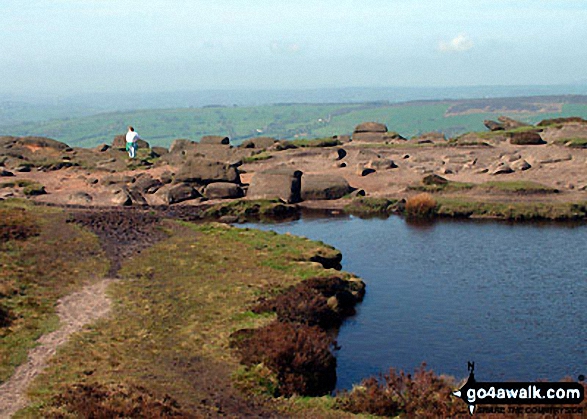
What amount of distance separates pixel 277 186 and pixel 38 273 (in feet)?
100

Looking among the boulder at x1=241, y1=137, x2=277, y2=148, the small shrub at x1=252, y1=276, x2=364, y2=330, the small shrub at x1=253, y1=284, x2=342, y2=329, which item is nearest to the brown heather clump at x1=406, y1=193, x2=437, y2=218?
the small shrub at x1=252, y1=276, x2=364, y2=330

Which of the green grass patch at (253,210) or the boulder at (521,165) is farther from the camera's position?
the boulder at (521,165)

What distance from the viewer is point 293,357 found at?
21.0 m

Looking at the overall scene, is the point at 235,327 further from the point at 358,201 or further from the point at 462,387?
the point at 358,201

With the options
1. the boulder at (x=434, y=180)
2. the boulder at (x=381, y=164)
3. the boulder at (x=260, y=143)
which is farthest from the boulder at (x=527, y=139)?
the boulder at (x=260, y=143)

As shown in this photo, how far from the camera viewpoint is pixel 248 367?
2081 centimetres

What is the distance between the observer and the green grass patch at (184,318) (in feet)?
64.4

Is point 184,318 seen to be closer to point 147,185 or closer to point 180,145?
point 147,185

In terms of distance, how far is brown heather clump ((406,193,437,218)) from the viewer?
51031mm

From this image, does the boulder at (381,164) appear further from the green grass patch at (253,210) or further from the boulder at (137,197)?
the boulder at (137,197)

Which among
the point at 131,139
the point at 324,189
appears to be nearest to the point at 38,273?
the point at 324,189

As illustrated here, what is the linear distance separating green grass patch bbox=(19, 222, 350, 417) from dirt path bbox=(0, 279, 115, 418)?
1.29 ft

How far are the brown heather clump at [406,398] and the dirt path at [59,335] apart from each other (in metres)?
8.39

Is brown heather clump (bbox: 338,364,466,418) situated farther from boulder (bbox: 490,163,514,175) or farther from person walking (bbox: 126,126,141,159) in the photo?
person walking (bbox: 126,126,141,159)
